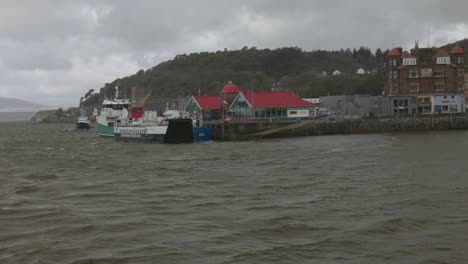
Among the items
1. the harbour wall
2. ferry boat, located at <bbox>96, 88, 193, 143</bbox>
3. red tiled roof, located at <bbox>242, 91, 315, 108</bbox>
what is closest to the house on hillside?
red tiled roof, located at <bbox>242, 91, 315, 108</bbox>

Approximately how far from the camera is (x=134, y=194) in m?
23.8

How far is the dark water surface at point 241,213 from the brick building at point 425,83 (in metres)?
51.4

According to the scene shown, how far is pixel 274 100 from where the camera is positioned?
242ft

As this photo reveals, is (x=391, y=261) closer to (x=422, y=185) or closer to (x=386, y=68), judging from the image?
(x=422, y=185)

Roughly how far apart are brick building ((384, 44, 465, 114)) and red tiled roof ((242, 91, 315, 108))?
61.2 ft

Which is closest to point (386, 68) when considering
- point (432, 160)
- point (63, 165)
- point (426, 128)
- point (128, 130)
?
point (426, 128)

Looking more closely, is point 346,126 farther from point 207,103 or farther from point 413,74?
point 413,74

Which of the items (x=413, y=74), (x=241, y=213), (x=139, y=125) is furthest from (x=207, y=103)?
(x=241, y=213)

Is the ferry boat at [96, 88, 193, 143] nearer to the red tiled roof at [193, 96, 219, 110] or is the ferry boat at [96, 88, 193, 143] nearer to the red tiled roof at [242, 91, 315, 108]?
the red tiled roof at [193, 96, 219, 110]

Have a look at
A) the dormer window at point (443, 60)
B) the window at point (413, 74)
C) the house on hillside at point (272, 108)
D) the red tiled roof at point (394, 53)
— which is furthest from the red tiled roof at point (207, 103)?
the dormer window at point (443, 60)

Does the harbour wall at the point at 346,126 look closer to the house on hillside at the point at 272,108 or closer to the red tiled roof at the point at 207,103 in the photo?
the house on hillside at the point at 272,108

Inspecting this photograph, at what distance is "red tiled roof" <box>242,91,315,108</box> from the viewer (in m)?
72.6

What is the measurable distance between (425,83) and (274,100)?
25.7m

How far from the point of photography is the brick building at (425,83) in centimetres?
8419
